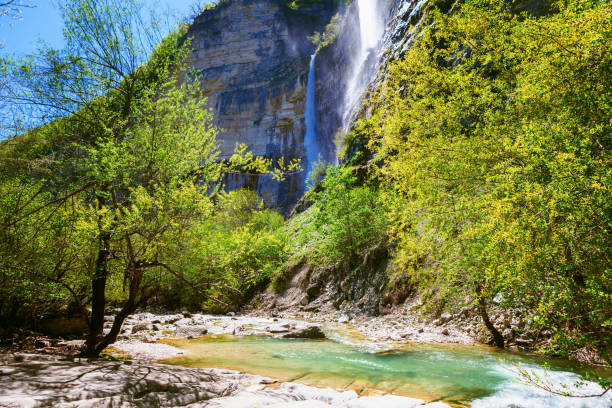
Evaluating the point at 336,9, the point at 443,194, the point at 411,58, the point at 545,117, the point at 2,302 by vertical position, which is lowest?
the point at 2,302

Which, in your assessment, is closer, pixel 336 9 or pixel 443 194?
pixel 443 194

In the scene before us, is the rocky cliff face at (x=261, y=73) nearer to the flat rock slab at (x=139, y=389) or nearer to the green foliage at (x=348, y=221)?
the green foliage at (x=348, y=221)

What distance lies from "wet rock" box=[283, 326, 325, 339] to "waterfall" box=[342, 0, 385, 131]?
2708 cm

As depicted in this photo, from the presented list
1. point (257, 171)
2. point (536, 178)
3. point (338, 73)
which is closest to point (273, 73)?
point (338, 73)

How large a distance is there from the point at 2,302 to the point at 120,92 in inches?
210

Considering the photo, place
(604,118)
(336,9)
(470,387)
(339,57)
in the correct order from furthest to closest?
(336,9) < (339,57) < (470,387) < (604,118)

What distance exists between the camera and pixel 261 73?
178ft

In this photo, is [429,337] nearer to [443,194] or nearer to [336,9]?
[443,194]

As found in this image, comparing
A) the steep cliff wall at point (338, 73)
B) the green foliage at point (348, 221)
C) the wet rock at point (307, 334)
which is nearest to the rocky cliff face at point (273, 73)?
the steep cliff wall at point (338, 73)

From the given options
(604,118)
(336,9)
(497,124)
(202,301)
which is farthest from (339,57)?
(604,118)

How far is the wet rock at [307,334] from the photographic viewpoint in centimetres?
1054

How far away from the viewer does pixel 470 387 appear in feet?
18.1

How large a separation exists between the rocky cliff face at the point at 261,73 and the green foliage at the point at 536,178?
3729cm

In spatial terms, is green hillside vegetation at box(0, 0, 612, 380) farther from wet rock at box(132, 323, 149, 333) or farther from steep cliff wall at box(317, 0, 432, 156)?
steep cliff wall at box(317, 0, 432, 156)
